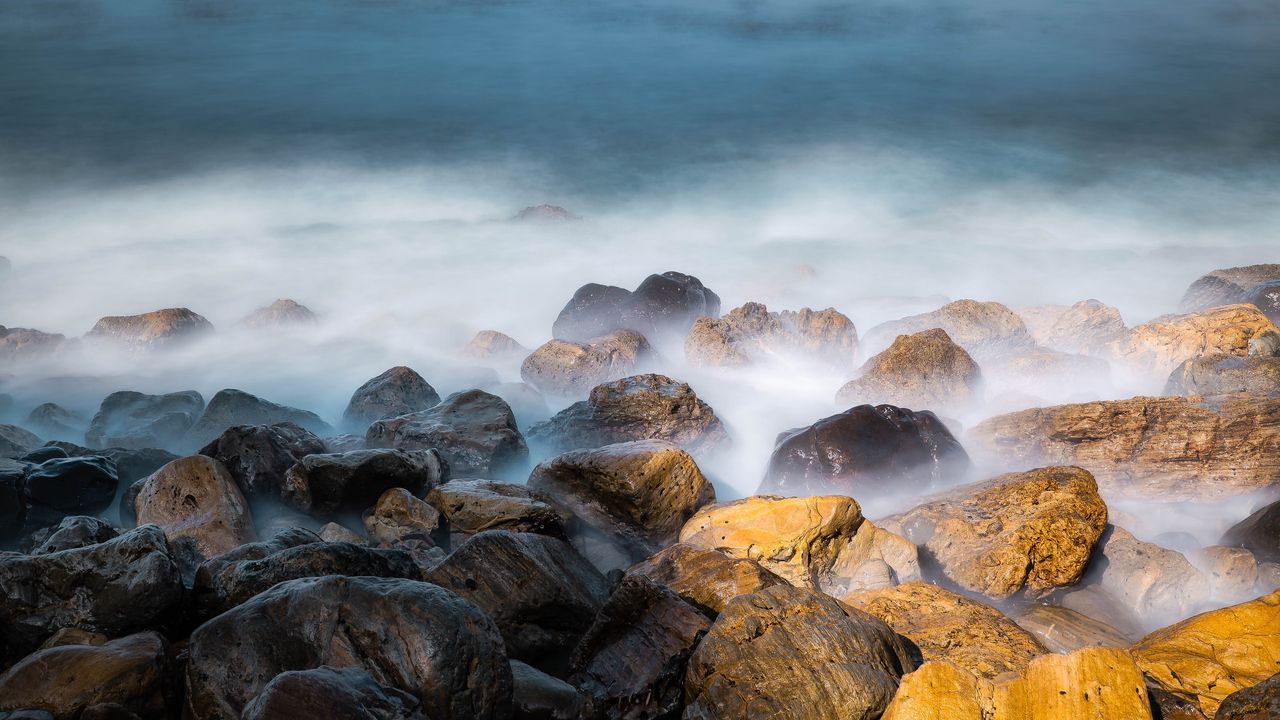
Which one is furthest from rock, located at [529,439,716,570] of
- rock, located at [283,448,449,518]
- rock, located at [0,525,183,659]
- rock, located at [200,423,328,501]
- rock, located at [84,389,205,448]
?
rock, located at [84,389,205,448]

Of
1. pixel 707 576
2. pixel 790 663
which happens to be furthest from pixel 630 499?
pixel 790 663

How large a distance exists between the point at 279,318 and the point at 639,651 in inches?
362

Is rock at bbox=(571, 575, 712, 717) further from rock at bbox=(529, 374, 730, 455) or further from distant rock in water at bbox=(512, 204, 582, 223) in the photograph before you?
distant rock in water at bbox=(512, 204, 582, 223)

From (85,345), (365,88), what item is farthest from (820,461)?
(365,88)

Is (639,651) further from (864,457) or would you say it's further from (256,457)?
(864,457)

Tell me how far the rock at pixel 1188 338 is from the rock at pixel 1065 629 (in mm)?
4420

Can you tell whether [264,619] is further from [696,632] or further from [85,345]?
[85,345]

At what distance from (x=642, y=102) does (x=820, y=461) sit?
69.9ft

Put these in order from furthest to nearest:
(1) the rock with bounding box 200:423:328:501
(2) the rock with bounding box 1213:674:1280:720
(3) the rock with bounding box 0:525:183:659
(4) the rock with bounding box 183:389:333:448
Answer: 1. (4) the rock with bounding box 183:389:333:448
2. (1) the rock with bounding box 200:423:328:501
3. (3) the rock with bounding box 0:525:183:659
4. (2) the rock with bounding box 1213:674:1280:720

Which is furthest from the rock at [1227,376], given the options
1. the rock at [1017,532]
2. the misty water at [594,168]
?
the rock at [1017,532]

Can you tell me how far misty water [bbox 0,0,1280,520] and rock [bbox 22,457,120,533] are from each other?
11.7ft

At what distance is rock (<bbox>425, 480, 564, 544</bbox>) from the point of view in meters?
4.79

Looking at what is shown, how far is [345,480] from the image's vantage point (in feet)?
16.8

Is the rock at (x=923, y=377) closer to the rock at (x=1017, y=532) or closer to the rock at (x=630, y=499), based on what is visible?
the rock at (x=1017, y=532)
